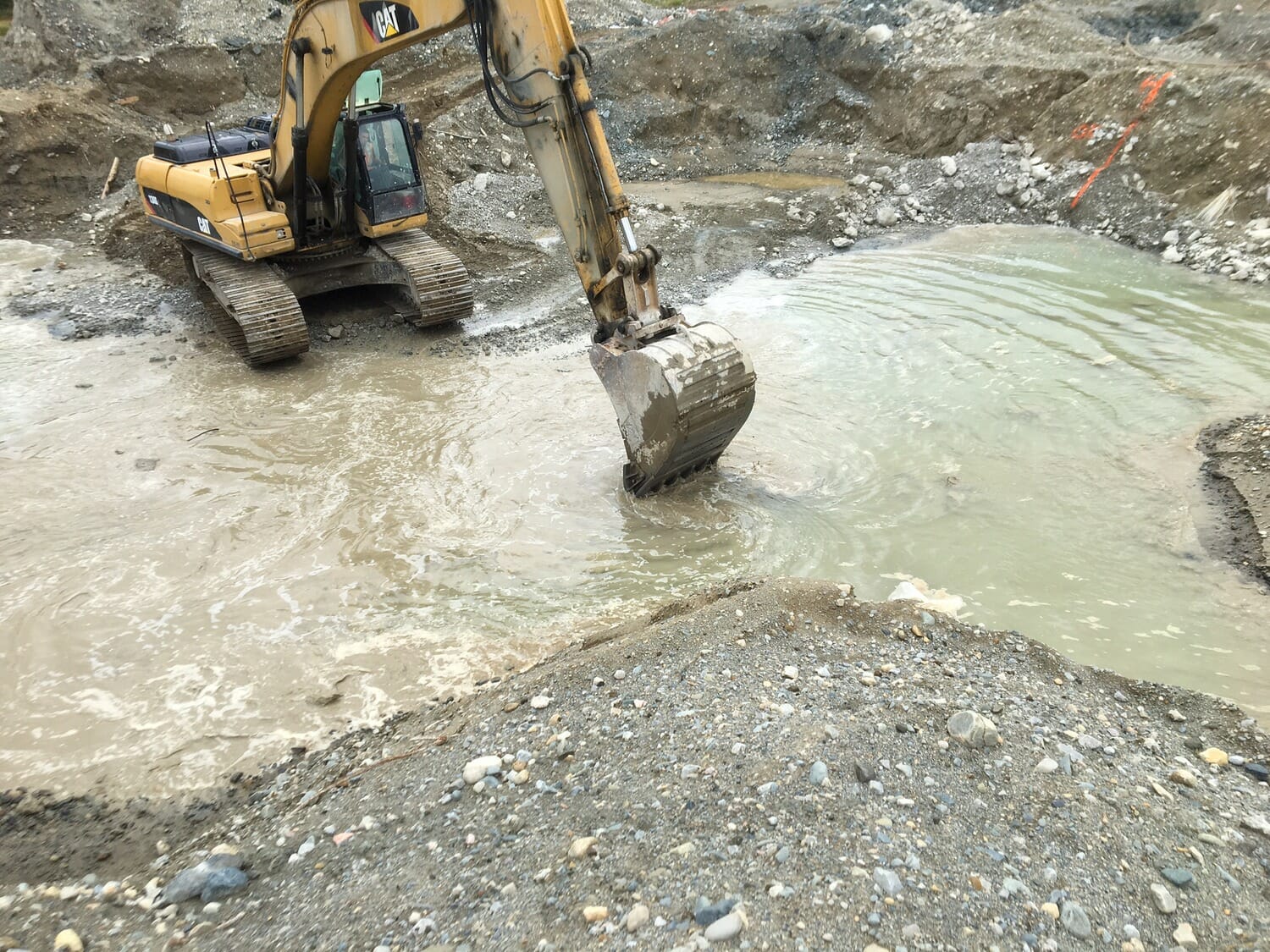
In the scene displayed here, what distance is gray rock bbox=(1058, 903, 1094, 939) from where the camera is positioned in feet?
8.71

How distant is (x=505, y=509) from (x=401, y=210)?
4109 millimetres

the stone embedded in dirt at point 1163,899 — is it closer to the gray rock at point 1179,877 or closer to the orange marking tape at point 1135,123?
the gray rock at point 1179,877

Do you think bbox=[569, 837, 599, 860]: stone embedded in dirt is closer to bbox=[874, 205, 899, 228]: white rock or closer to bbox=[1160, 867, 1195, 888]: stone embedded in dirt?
bbox=[1160, 867, 1195, 888]: stone embedded in dirt

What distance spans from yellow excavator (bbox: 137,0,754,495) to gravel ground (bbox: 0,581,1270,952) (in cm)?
165

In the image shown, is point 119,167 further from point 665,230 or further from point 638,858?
point 638,858

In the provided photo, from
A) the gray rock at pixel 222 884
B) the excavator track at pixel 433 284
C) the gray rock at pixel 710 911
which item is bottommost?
Result: the gray rock at pixel 710 911

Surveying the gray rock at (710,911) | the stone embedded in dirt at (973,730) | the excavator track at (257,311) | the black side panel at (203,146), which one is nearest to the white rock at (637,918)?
the gray rock at (710,911)

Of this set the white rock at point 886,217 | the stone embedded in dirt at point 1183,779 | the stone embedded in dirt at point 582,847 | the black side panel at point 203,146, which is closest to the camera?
the stone embedded in dirt at point 582,847

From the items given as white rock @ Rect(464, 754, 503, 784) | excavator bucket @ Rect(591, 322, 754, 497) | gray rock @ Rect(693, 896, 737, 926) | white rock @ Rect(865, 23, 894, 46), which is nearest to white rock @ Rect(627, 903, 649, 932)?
gray rock @ Rect(693, 896, 737, 926)

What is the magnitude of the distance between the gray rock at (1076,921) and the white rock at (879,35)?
51.7 ft

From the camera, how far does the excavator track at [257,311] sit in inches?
316

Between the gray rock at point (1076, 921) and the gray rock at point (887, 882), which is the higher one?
the gray rock at point (887, 882)

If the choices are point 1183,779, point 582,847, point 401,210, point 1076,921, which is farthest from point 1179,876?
point 401,210

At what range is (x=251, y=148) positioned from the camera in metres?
9.44
